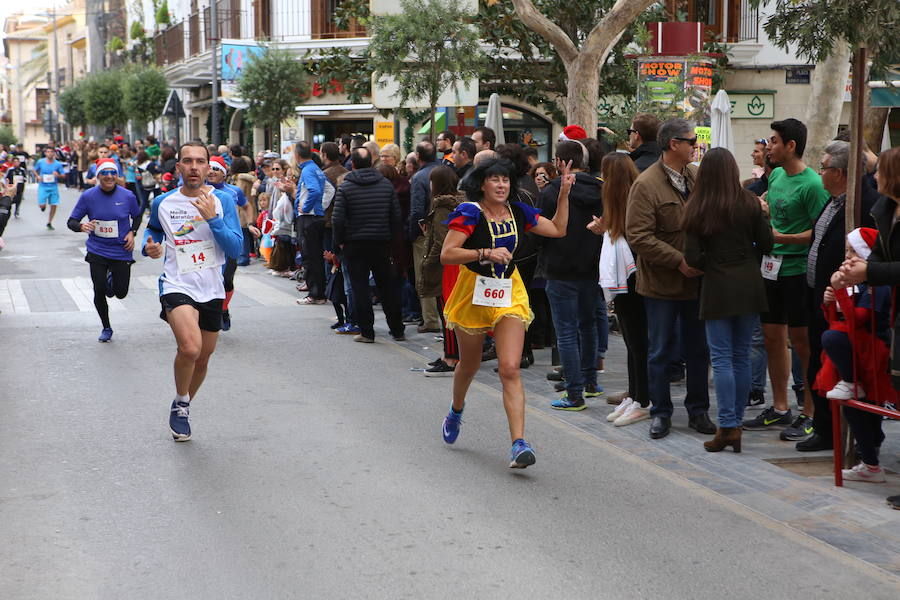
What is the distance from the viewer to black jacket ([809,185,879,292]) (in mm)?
7098

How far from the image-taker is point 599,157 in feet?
29.2

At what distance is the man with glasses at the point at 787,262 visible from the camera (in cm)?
761

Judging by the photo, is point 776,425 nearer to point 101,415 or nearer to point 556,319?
point 556,319

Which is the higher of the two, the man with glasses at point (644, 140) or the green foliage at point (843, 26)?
the green foliage at point (843, 26)

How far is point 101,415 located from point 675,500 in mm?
4270

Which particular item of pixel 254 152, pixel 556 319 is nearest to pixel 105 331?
pixel 556 319

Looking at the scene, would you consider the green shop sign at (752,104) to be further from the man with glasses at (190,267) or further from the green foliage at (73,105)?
the green foliage at (73,105)

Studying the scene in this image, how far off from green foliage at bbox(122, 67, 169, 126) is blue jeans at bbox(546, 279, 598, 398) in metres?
37.3

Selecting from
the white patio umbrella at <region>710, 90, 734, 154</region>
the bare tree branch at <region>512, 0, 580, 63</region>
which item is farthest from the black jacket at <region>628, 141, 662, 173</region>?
the bare tree branch at <region>512, 0, 580, 63</region>

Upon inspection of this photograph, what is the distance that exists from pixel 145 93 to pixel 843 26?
4013 cm

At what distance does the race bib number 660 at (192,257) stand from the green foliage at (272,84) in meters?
21.1

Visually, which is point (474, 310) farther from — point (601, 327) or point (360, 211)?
point (360, 211)

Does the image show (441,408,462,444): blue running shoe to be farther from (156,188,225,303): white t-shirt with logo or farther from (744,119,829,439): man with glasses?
(744,119,829,439): man with glasses

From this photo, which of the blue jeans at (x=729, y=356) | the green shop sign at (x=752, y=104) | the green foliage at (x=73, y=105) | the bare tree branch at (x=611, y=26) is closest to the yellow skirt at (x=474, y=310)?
the blue jeans at (x=729, y=356)
